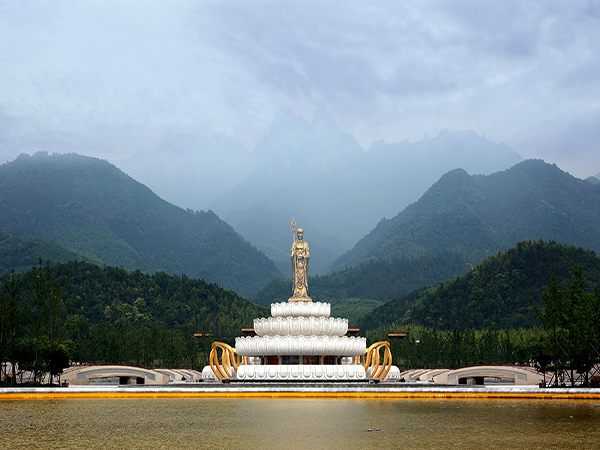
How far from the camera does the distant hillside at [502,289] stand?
290 ft

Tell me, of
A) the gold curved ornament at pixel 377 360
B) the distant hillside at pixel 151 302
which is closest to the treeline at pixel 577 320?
the gold curved ornament at pixel 377 360

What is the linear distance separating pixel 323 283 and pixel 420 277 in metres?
21.8

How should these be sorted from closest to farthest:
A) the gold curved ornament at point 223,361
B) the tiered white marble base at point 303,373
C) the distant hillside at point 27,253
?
1. the tiered white marble base at point 303,373
2. the gold curved ornament at point 223,361
3. the distant hillside at point 27,253

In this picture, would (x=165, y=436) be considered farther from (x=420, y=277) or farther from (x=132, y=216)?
(x=132, y=216)

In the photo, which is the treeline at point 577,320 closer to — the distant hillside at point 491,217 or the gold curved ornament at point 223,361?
the gold curved ornament at point 223,361

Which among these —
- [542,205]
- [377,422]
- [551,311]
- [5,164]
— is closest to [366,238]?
[542,205]

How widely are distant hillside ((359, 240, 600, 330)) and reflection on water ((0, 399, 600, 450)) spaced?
230ft

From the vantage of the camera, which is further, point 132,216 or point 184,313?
point 132,216

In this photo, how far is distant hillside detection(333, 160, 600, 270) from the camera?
166625 millimetres

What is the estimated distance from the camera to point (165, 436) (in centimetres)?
1237

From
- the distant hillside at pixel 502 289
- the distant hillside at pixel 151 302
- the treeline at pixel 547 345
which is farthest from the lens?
the distant hillside at pixel 502 289

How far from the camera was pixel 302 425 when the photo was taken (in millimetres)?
13844

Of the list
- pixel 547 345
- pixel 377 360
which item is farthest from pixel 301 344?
pixel 547 345

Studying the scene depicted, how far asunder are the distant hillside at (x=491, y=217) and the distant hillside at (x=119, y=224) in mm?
36070
